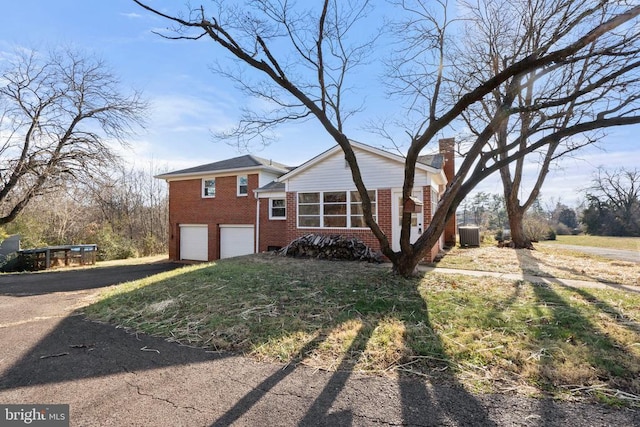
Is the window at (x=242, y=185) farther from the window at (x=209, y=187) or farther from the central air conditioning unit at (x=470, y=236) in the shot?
the central air conditioning unit at (x=470, y=236)

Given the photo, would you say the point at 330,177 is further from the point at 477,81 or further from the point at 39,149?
the point at 39,149

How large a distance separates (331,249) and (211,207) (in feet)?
28.5

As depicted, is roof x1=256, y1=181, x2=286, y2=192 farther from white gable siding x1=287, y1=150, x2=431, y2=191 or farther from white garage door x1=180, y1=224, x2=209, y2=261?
white garage door x1=180, y1=224, x2=209, y2=261

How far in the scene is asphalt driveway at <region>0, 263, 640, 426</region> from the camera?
2.45m

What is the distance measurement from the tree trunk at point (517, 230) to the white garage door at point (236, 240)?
45.6 ft

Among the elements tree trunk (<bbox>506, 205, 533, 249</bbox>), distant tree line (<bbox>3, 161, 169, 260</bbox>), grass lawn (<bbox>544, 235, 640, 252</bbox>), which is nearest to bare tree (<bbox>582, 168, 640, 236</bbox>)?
grass lawn (<bbox>544, 235, 640, 252</bbox>)

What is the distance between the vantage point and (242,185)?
1639 centimetres

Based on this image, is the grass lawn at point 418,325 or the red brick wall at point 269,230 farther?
the red brick wall at point 269,230

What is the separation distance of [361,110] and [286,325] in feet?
22.5

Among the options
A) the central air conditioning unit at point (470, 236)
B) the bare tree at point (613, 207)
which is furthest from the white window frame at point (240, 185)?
the bare tree at point (613, 207)

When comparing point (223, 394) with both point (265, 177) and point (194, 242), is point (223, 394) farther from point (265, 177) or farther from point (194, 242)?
point (194, 242)

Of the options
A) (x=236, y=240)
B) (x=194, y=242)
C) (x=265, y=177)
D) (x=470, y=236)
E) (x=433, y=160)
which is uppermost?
(x=433, y=160)

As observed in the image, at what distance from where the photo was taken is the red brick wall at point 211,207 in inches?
634

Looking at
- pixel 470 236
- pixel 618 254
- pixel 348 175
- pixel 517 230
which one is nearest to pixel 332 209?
pixel 348 175
